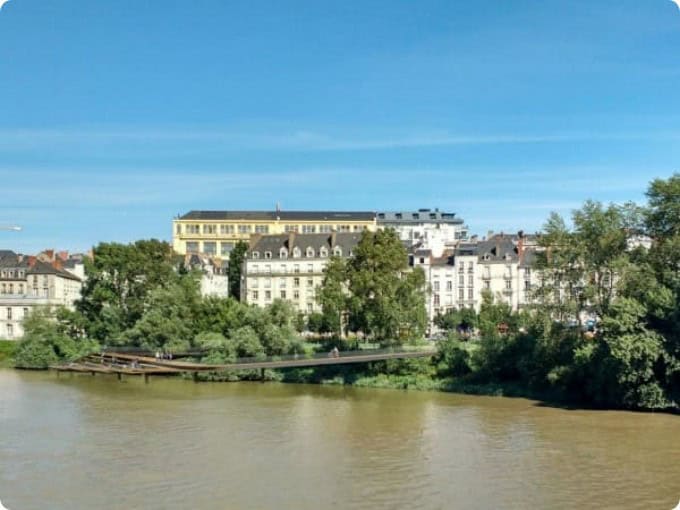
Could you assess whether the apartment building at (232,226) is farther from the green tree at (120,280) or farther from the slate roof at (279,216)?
the green tree at (120,280)

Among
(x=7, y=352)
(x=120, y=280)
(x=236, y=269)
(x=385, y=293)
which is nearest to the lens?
(x=385, y=293)

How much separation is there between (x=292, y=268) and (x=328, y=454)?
140 ft

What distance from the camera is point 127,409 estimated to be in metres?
33.2

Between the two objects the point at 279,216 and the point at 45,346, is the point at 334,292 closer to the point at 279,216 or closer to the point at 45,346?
the point at 45,346

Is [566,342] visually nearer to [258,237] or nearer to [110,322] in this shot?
[110,322]

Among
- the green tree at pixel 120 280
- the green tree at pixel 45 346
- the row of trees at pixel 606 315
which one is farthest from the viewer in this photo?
the green tree at pixel 120 280

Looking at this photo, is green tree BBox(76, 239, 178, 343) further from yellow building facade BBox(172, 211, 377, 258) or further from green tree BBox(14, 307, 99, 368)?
yellow building facade BBox(172, 211, 377, 258)

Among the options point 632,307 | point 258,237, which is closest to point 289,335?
point 632,307

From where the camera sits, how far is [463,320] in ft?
199

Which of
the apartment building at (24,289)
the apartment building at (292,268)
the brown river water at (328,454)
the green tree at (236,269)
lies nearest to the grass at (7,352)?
the apartment building at (24,289)

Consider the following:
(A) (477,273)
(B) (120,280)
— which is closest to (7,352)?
(B) (120,280)

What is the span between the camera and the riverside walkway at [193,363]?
135ft

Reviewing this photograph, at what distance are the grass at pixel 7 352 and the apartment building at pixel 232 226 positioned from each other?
1490 inches

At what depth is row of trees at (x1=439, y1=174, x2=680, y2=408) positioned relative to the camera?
31094mm
